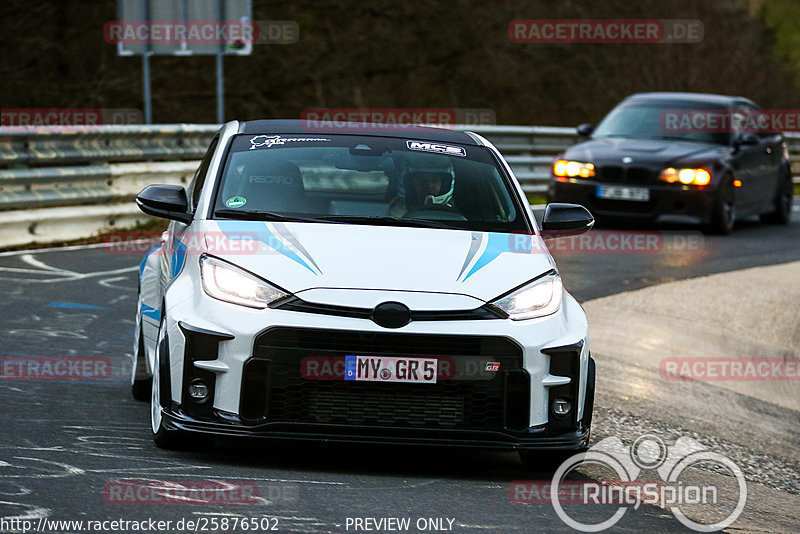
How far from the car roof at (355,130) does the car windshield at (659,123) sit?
33.8 feet

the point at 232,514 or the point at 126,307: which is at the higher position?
the point at 232,514

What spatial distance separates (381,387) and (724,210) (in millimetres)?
11758

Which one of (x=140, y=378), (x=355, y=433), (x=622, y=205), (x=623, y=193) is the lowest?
(x=622, y=205)

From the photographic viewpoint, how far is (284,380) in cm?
575

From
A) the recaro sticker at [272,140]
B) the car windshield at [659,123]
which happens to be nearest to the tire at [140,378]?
the recaro sticker at [272,140]

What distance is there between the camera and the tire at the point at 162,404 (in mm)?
5953

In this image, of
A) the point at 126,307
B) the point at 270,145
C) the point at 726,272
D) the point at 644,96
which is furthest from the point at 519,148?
the point at 270,145

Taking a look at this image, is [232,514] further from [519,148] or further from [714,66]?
[714,66]

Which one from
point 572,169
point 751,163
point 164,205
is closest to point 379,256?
point 164,205

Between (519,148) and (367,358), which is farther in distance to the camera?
(519,148)

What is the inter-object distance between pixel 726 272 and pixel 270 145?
729 cm

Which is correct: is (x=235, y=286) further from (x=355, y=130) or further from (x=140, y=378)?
(x=355, y=130)

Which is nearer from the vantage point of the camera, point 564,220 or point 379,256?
point 379,256

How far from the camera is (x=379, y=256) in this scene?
19.9ft
